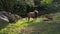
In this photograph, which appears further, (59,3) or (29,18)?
(59,3)

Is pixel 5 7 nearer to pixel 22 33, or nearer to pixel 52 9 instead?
pixel 52 9

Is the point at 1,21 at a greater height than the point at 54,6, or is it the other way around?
the point at 1,21

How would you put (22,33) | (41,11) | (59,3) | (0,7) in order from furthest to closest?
(59,3), (41,11), (0,7), (22,33)

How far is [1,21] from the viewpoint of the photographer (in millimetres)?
13133

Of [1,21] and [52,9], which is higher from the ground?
[1,21]

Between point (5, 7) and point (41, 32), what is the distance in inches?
296

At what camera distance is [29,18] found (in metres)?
15.1

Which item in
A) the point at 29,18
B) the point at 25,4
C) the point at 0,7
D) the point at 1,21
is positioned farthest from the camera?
the point at 25,4

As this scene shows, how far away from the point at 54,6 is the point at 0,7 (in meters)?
7.28

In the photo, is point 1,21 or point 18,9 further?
point 18,9

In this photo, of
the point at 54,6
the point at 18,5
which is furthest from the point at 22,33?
the point at 54,6

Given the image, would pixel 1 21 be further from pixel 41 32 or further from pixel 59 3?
pixel 59 3

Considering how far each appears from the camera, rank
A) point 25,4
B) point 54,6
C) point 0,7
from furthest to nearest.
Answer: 1. point 54,6
2. point 25,4
3. point 0,7

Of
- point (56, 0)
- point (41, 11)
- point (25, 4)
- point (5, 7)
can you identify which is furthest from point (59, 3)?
point (5, 7)
